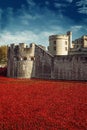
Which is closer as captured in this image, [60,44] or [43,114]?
[43,114]

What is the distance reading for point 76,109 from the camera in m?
12.4

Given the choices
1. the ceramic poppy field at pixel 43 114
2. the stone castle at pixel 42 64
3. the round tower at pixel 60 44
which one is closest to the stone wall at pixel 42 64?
the stone castle at pixel 42 64

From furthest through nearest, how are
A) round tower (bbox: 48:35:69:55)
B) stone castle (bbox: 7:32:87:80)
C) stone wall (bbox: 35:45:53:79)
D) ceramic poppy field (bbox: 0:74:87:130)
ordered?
round tower (bbox: 48:35:69:55), stone wall (bbox: 35:45:53:79), stone castle (bbox: 7:32:87:80), ceramic poppy field (bbox: 0:74:87:130)

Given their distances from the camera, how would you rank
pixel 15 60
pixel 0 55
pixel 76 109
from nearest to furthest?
1. pixel 76 109
2. pixel 15 60
3. pixel 0 55

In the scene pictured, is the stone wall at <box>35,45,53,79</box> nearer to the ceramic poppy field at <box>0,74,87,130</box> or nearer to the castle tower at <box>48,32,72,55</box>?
the castle tower at <box>48,32,72,55</box>

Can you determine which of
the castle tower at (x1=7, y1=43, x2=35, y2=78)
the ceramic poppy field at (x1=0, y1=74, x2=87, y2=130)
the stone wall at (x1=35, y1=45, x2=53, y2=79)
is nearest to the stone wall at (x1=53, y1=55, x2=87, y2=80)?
the stone wall at (x1=35, y1=45, x2=53, y2=79)

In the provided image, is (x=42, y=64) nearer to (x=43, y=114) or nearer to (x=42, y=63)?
(x=42, y=63)

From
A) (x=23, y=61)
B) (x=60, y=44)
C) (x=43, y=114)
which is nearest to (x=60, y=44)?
(x=60, y=44)

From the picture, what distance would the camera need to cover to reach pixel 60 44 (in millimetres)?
48812

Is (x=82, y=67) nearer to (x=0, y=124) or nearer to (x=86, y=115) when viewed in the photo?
(x=86, y=115)

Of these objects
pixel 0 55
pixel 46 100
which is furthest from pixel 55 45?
pixel 0 55

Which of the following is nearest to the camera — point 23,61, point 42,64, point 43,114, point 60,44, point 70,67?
point 43,114

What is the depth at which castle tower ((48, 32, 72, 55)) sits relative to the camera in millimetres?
48812

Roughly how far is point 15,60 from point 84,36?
2322cm
